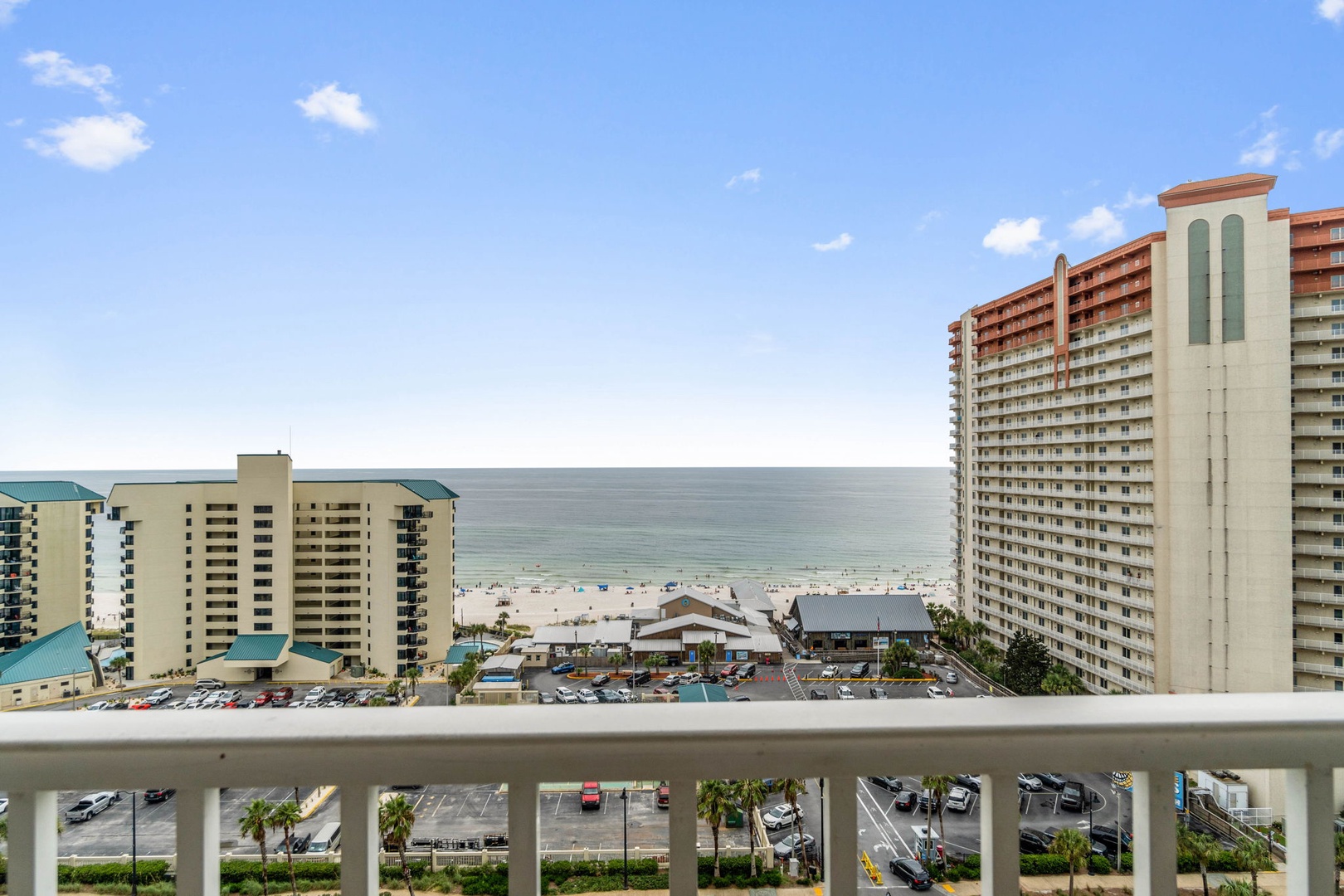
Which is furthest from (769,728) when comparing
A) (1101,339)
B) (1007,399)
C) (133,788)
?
(1007,399)

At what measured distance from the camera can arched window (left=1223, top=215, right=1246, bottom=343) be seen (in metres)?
13.3

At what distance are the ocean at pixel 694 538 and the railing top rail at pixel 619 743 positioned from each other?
3469 centimetres

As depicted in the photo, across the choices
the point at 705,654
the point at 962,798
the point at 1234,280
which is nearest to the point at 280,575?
the point at 705,654

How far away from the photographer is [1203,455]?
44.9 feet

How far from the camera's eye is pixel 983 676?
1641 cm

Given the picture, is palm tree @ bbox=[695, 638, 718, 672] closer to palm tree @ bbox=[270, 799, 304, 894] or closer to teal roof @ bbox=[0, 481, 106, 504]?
palm tree @ bbox=[270, 799, 304, 894]

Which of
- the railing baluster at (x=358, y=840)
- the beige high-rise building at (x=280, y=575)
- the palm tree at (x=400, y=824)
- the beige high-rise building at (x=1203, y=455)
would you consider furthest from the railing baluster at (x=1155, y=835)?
the beige high-rise building at (x=280, y=575)

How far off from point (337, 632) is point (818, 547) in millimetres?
33551

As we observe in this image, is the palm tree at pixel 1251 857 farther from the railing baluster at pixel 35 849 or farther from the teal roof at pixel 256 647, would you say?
the teal roof at pixel 256 647

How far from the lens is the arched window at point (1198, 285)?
1370cm

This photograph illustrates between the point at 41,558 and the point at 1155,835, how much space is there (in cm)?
2654

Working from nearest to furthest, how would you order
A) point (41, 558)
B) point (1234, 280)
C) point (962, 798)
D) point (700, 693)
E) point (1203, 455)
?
1. point (962, 798)
2. point (700, 693)
3. point (1234, 280)
4. point (1203, 455)
5. point (41, 558)

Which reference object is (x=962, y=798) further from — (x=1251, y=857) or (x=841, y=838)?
(x=1251, y=857)

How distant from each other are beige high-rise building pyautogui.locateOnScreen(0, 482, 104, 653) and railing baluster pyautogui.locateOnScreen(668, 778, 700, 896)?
82.0 feet
